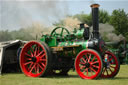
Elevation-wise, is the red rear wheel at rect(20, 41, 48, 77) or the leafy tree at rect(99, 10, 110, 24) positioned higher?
the leafy tree at rect(99, 10, 110, 24)

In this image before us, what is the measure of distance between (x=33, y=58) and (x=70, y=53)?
5.14ft

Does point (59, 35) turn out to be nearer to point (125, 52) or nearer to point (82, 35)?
point (82, 35)

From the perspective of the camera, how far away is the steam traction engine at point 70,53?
7785 millimetres

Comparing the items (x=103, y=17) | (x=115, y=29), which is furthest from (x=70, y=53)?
(x=103, y=17)

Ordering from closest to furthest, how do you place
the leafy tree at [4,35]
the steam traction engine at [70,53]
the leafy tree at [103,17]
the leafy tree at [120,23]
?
the steam traction engine at [70,53] → the leafy tree at [4,35] → the leafy tree at [120,23] → the leafy tree at [103,17]

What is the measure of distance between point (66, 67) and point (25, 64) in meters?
1.83

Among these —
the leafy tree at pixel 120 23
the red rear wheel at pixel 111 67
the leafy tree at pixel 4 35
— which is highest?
the leafy tree at pixel 120 23

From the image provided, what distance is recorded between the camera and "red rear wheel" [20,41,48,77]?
28.7 ft

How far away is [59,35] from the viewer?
9.41 metres

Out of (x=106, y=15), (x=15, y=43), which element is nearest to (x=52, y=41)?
(x=15, y=43)

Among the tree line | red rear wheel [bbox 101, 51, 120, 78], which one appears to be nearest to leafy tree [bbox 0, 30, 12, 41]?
the tree line

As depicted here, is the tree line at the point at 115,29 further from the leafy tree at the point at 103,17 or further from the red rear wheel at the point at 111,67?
the red rear wheel at the point at 111,67

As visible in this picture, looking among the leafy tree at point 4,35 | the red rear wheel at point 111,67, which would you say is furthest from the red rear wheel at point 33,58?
the leafy tree at point 4,35

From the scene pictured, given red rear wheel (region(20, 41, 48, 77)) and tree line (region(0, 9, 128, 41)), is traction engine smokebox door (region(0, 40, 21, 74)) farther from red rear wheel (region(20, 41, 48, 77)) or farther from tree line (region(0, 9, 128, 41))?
tree line (region(0, 9, 128, 41))
